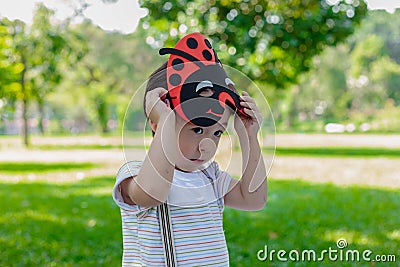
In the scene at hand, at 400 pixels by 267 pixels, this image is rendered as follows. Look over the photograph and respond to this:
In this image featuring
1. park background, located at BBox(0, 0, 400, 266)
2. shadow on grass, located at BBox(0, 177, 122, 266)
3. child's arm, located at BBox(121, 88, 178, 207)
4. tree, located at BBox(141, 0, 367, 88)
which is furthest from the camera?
tree, located at BBox(141, 0, 367, 88)

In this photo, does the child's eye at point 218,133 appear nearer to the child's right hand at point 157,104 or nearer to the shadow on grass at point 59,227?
the child's right hand at point 157,104

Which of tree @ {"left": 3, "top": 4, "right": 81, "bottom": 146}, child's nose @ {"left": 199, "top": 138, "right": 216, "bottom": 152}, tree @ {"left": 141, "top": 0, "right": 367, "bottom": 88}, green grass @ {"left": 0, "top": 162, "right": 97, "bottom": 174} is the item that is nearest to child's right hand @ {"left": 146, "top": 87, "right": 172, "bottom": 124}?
child's nose @ {"left": 199, "top": 138, "right": 216, "bottom": 152}

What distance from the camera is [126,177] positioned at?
48.3 inches

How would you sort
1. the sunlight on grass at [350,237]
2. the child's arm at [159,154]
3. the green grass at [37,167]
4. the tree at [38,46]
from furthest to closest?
the tree at [38,46], the green grass at [37,167], the sunlight on grass at [350,237], the child's arm at [159,154]

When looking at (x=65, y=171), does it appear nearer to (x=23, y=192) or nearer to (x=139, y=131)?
(x=23, y=192)

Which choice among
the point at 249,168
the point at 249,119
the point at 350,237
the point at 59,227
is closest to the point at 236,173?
the point at 249,168

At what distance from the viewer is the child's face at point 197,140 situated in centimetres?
116

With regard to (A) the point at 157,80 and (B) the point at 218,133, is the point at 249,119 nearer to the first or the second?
(B) the point at 218,133

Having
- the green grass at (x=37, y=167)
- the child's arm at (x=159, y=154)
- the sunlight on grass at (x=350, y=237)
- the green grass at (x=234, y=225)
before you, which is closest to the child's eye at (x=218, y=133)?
the child's arm at (x=159, y=154)

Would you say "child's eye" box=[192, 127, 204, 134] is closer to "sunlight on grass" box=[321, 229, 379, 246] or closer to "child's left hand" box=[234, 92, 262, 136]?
"child's left hand" box=[234, 92, 262, 136]

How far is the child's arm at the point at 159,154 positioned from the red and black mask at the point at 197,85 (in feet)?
0.10

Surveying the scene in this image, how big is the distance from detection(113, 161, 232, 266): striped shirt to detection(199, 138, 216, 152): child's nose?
12 centimetres

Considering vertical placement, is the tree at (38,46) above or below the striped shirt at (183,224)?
below

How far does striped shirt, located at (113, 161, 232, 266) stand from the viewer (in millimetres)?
1261
